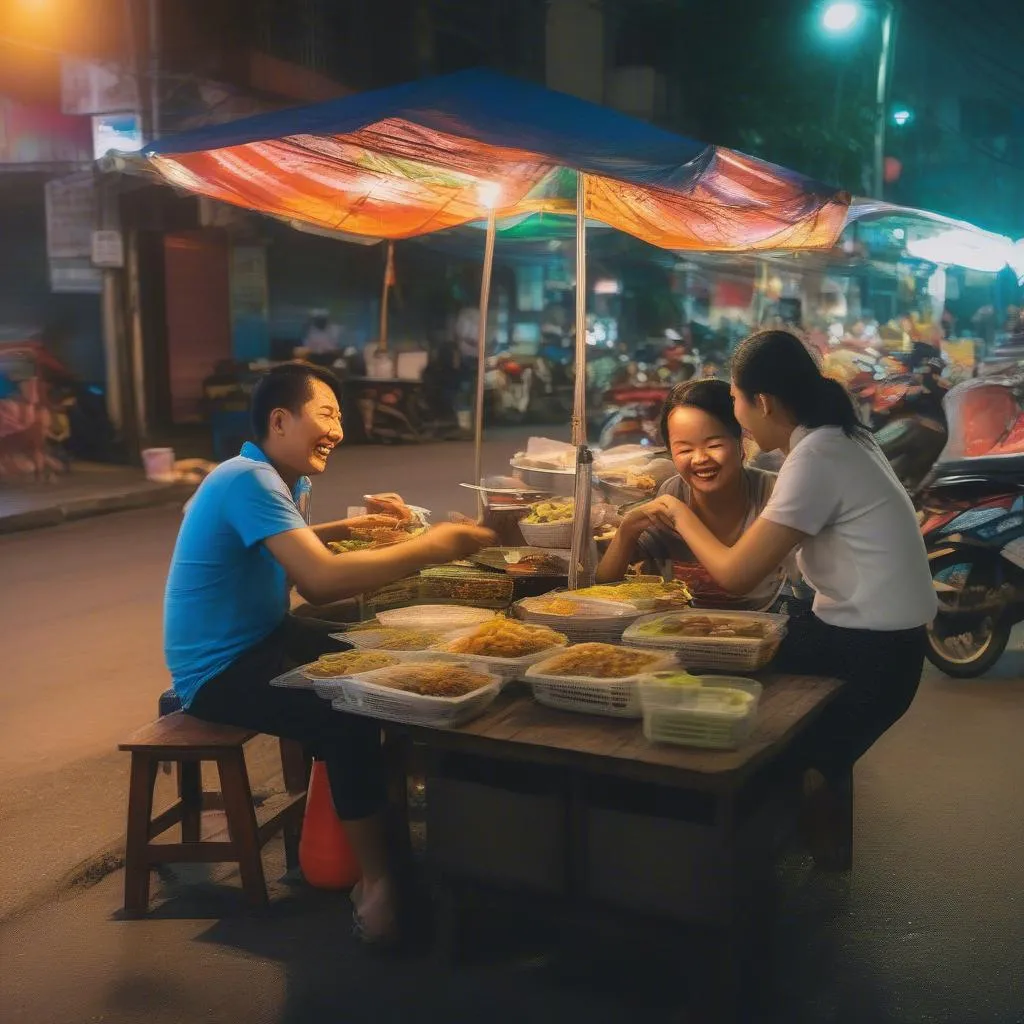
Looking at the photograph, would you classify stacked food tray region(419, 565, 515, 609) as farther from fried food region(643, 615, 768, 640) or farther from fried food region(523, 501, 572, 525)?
fried food region(643, 615, 768, 640)

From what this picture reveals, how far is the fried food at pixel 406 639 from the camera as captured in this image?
3682mm

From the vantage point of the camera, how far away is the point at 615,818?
321cm

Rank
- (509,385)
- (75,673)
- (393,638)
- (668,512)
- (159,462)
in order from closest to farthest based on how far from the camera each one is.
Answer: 1. (393,638)
2. (668,512)
3. (75,673)
4. (159,462)
5. (509,385)

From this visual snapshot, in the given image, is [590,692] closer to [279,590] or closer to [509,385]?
[279,590]

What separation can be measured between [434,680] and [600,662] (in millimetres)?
468

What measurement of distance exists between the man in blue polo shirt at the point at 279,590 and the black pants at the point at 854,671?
119 cm

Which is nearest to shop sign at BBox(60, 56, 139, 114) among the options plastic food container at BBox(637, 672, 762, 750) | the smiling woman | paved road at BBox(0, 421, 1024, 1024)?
paved road at BBox(0, 421, 1024, 1024)

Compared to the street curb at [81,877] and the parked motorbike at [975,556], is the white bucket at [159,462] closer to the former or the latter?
the parked motorbike at [975,556]

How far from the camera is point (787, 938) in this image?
3.67 m

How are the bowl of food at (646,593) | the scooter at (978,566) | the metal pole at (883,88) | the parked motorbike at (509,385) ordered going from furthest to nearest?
1. the parked motorbike at (509,385)
2. the metal pole at (883,88)
3. the scooter at (978,566)
4. the bowl of food at (646,593)

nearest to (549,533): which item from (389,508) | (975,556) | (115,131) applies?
(389,508)

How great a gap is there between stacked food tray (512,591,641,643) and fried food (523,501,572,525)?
3.97 ft

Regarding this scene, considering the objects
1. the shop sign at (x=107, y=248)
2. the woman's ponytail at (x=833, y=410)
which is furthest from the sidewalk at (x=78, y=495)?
the woman's ponytail at (x=833, y=410)

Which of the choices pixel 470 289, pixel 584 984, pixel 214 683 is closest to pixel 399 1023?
pixel 584 984
